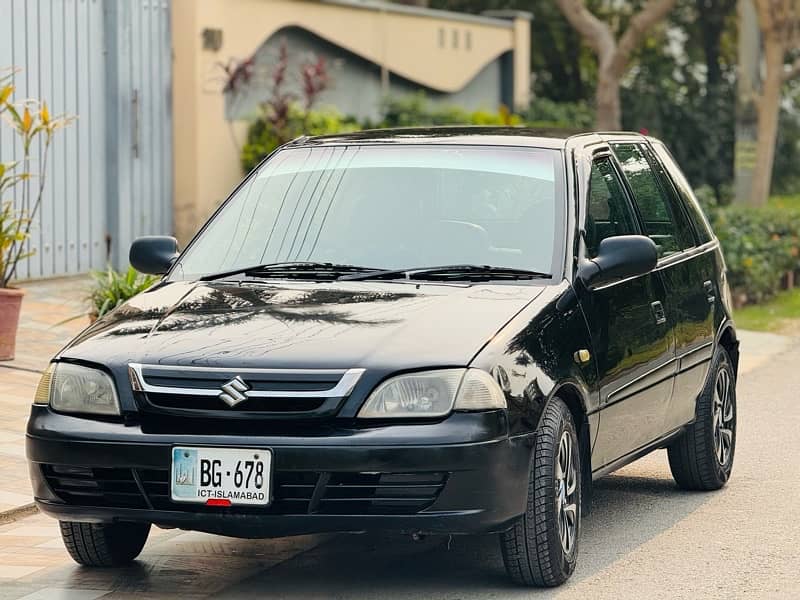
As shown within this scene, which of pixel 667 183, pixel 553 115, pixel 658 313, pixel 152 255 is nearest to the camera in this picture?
pixel 152 255

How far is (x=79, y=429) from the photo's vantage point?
→ 5801 millimetres

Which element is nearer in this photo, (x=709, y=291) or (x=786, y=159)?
(x=709, y=291)

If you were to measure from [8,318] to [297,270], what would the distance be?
4914 millimetres

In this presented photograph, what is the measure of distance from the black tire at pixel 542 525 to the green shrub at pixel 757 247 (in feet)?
35.5

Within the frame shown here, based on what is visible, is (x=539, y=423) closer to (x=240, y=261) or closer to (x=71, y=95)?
(x=240, y=261)

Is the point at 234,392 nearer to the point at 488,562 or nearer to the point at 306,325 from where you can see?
the point at 306,325

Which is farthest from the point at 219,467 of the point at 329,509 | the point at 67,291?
the point at 67,291

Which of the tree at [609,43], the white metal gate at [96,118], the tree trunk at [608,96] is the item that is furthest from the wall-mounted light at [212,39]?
the tree trunk at [608,96]

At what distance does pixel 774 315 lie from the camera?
16.5 m

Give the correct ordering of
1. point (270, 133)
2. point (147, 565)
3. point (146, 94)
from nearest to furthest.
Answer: point (147, 565)
point (146, 94)
point (270, 133)

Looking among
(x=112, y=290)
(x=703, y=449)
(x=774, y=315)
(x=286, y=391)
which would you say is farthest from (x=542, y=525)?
(x=774, y=315)

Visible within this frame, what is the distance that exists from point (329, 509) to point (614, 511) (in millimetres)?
2456

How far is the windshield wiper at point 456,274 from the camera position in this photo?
21.4 ft

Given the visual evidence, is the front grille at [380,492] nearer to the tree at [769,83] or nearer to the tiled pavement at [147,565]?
the tiled pavement at [147,565]
